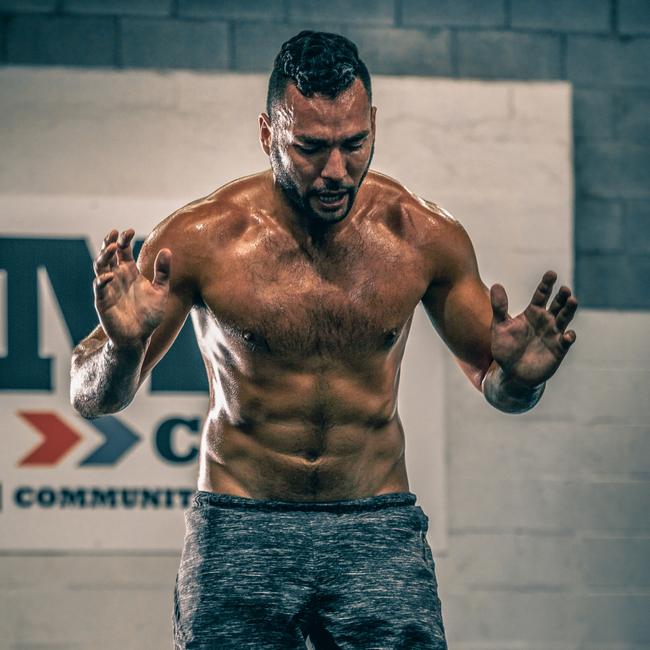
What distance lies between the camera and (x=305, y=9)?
433 centimetres

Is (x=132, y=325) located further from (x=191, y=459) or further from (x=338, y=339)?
(x=191, y=459)

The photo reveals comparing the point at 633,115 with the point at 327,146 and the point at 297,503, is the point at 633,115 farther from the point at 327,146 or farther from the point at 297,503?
the point at 297,503

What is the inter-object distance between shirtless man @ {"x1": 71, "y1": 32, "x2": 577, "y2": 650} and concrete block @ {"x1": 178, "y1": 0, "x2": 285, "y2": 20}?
197cm

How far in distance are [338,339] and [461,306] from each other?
0.90 ft

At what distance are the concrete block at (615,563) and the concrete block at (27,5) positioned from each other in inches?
104

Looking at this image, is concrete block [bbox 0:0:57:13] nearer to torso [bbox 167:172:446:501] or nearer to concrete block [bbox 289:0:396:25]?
concrete block [bbox 289:0:396:25]

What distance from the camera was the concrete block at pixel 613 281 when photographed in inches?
175

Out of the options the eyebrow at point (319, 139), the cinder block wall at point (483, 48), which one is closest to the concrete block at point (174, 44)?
the cinder block wall at point (483, 48)

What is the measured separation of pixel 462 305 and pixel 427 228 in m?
0.17

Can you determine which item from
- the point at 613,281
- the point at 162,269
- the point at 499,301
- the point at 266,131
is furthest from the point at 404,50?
the point at 162,269

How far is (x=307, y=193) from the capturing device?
2.29 metres

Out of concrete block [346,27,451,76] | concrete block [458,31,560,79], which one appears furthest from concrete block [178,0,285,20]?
concrete block [458,31,560,79]

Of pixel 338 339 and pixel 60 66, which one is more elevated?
pixel 60 66

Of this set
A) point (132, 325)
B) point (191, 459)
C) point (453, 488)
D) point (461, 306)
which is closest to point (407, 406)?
point (453, 488)
